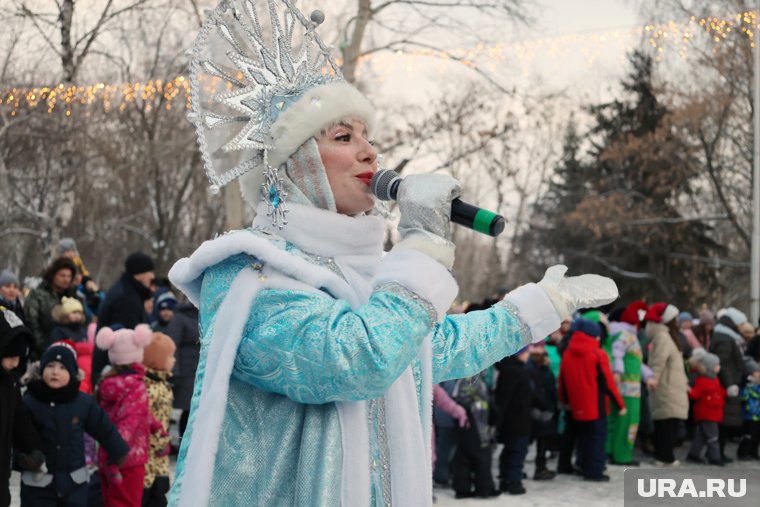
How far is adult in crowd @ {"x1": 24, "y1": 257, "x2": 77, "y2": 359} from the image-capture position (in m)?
9.12

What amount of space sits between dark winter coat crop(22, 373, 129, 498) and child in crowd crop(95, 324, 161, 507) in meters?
0.21

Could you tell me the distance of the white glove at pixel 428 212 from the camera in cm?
250

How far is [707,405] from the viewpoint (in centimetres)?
1188

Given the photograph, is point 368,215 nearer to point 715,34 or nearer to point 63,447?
point 63,447

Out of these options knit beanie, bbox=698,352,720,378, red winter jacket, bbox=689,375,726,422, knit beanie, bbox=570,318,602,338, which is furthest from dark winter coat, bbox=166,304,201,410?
knit beanie, bbox=698,352,720,378

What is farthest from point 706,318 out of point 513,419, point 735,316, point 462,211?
point 462,211

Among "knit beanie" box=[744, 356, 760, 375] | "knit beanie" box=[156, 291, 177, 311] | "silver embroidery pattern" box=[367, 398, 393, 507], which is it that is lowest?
"silver embroidery pattern" box=[367, 398, 393, 507]

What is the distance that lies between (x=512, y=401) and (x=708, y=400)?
325 centimetres

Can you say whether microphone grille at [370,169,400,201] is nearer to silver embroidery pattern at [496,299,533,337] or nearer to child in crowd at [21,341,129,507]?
silver embroidery pattern at [496,299,533,337]

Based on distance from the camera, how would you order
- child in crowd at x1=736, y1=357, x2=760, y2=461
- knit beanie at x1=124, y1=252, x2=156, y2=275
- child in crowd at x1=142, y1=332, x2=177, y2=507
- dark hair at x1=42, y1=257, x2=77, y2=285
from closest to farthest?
child in crowd at x1=142, y1=332, x2=177, y2=507 → knit beanie at x1=124, y1=252, x2=156, y2=275 → dark hair at x1=42, y1=257, x2=77, y2=285 → child in crowd at x1=736, y1=357, x2=760, y2=461

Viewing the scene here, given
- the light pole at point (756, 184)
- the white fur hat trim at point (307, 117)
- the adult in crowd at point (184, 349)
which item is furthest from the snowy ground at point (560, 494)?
the light pole at point (756, 184)

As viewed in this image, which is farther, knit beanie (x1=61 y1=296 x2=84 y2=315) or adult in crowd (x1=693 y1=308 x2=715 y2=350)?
adult in crowd (x1=693 y1=308 x2=715 y2=350)

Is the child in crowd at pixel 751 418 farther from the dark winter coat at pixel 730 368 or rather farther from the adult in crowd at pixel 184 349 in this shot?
the adult in crowd at pixel 184 349

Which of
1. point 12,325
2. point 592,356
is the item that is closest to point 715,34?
point 592,356
